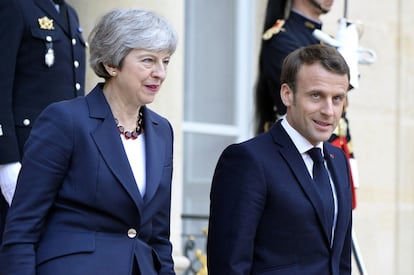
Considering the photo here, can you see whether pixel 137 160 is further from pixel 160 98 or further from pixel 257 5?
pixel 257 5

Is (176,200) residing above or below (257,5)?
below

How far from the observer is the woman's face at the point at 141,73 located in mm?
4508

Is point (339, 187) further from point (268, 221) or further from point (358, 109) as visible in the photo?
point (358, 109)

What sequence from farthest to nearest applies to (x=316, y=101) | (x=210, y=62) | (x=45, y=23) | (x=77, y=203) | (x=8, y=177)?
(x=210, y=62) < (x=45, y=23) < (x=8, y=177) < (x=316, y=101) < (x=77, y=203)

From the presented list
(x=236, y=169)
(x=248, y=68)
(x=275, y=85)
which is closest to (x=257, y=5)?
(x=248, y=68)

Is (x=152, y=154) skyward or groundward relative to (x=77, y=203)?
skyward

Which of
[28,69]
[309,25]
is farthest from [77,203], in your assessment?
[309,25]

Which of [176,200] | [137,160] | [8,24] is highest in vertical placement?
[8,24]

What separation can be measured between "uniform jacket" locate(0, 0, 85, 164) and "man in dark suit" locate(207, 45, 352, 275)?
3.22 feet

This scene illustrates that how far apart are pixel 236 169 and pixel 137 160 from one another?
44cm

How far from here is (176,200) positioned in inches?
268

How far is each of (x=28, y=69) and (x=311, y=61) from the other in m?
1.31

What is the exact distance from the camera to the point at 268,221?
473cm

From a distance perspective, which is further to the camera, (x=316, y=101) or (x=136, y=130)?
(x=316, y=101)
